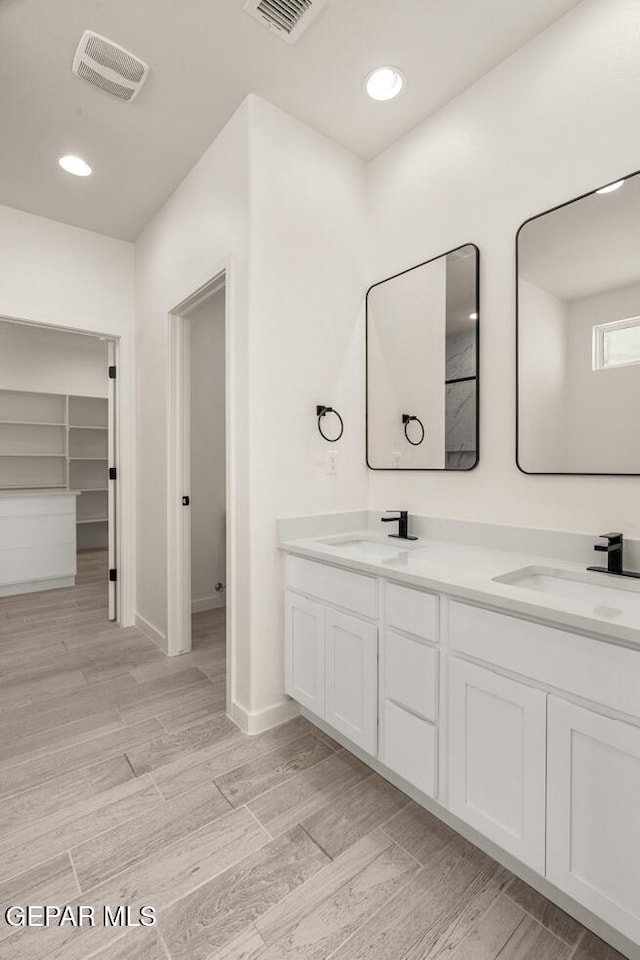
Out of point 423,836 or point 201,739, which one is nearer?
point 423,836

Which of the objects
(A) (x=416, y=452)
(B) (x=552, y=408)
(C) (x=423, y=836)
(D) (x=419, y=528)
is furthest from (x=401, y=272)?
(C) (x=423, y=836)

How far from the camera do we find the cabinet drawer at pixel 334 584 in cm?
167

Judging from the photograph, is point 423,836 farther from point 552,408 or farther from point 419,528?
point 552,408

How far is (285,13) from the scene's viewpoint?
164cm

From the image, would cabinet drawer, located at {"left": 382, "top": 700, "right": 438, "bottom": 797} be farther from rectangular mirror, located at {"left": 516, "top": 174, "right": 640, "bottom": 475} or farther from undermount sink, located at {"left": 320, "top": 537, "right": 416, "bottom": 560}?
rectangular mirror, located at {"left": 516, "top": 174, "right": 640, "bottom": 475}

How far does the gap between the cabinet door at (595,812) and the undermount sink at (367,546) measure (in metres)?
0.95

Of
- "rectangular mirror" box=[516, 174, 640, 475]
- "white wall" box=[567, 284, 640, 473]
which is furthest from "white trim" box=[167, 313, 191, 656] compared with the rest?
"white wall" box=[567, 284, 640, 473]

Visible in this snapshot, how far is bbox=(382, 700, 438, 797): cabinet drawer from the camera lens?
1.45 m

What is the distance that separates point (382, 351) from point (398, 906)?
2.16 metres

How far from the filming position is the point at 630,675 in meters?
1.01

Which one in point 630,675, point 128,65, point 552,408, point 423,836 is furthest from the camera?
point 128,65

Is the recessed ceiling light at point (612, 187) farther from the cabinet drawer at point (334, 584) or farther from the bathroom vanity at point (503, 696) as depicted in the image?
the cabinet drawer at point (334, 584)

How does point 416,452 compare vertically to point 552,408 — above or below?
below

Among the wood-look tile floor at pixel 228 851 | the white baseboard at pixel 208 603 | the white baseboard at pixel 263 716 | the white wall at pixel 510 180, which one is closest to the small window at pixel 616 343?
the white wall at pixel 510 180
